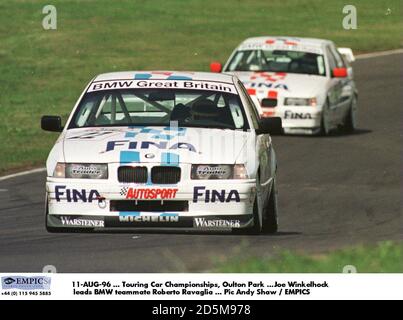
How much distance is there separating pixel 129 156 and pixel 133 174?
0.15m

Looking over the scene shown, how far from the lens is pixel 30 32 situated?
4119 centimetres

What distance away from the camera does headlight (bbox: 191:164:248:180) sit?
12781 mm

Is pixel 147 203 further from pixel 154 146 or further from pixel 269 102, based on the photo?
pixel 269 102

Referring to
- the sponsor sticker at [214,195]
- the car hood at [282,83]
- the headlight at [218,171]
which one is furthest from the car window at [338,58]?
the sponsor sticker at [214,195]

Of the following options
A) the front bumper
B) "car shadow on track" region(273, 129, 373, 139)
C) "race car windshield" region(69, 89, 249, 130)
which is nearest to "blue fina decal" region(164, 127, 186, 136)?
"race car windshield" region(69, 89, 249, 130)

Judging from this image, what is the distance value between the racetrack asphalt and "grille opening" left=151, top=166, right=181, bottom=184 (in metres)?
0.44

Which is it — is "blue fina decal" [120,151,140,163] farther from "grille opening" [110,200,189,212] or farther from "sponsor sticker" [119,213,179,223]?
"sponsor sticker" [119,213,179,223]

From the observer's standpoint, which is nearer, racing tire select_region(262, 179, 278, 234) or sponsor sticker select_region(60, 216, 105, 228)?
sponsor sticker select_region(60, 216, 105, 228)

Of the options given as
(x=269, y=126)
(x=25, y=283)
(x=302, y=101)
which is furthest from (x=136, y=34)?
(x=25, y=283)

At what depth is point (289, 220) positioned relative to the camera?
16.4 m

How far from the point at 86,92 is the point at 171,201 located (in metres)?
2.02

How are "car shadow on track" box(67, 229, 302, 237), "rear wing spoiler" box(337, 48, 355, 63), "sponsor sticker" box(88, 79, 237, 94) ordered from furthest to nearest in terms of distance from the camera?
"rear wing spoiler" box(337, 48, 355, 63) < "sponsor sticker" box(88, 79, 237, 94) < "car shadow on track" box(67, 229, 302, 237)

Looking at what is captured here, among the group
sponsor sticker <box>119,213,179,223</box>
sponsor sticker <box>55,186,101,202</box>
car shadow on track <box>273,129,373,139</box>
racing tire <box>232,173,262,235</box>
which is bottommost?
car shadow on track <box>273,129,373,139</box>
